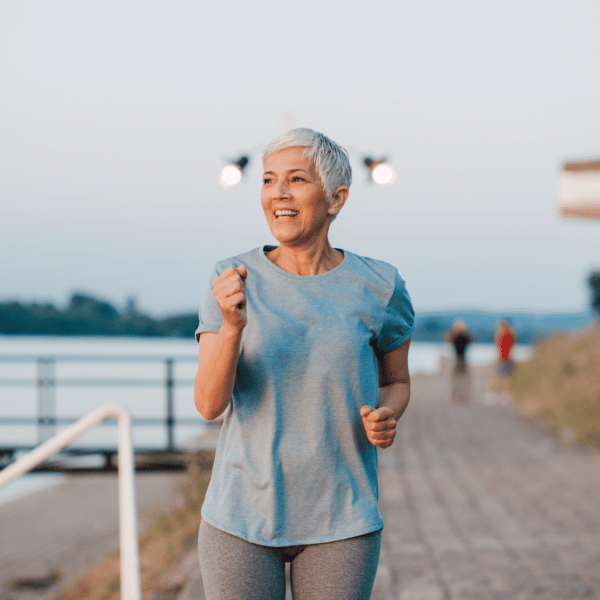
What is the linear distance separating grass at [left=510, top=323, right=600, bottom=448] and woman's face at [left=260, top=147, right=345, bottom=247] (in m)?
7.53

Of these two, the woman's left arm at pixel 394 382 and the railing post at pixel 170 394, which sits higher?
the woman's left arm at pixel 394 382

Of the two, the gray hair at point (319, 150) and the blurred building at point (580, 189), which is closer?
the gray hair at point (319, 150)

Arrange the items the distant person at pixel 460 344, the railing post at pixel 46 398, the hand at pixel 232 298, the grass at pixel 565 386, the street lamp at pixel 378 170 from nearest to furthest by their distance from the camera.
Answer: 1. the hand at pixel 232 298
2. the street lamp at pixel 378 170
3. the railing post at pixel 46 398
4. the grass at pixel 565 386
5. the distant person at pixel 460 344

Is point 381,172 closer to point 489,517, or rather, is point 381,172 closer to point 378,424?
point 489,517

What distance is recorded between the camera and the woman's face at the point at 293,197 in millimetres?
1390

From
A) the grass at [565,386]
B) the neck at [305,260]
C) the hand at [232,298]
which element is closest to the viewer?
the hand at [232,298]

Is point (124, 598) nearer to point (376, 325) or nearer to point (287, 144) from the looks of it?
point (376, 325)

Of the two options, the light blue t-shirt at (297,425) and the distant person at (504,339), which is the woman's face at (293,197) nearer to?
the light blue t-shirt at (297,425)

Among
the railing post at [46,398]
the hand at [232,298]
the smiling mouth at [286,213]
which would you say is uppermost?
the smiling mouth at [286,213]

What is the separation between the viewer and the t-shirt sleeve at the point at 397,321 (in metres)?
1.45

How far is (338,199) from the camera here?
1462 millimetres

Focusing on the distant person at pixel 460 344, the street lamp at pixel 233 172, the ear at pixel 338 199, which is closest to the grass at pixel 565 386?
the distant person at pixel 460 344

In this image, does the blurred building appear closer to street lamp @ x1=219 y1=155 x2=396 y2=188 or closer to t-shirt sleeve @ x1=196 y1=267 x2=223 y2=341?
street lamp @ x1=219 y1=155 x2=396 y2=188

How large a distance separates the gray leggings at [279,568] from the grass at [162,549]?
9.04ft
